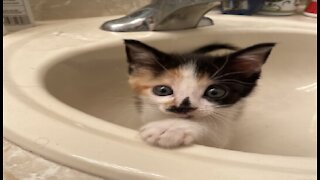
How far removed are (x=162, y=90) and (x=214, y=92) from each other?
0.26 ft

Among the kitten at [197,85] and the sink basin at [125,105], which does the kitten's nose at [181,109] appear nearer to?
the kitten at [197,85]

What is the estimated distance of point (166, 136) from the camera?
39 cm

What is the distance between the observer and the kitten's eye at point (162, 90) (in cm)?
55

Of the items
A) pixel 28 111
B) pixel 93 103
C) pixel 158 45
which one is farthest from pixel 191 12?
pixel 28 111

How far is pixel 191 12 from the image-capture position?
0.74 metres

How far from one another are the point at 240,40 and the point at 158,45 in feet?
0.62

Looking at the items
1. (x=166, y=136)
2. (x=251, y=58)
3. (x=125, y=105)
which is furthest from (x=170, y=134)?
(x=125, y=105)

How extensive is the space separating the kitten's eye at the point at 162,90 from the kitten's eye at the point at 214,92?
0.06 meters

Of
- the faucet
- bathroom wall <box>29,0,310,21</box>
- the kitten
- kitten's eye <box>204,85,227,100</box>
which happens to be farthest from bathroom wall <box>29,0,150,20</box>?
kitten's eye <box>204,85,227,100</box>

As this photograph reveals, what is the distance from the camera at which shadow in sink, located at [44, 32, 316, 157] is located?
27.0 inches

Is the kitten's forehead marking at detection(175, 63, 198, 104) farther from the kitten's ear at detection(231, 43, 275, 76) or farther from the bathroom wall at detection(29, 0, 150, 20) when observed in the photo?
the bathroom wall at detection(29, 0, 150, 20)

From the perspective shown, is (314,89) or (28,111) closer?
(28,111)

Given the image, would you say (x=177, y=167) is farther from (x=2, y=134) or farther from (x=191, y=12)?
(x=191, y=12)

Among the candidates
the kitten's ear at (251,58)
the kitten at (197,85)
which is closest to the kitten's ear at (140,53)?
the kitten at (197,85)
